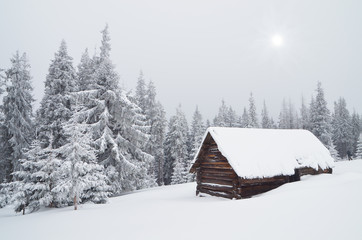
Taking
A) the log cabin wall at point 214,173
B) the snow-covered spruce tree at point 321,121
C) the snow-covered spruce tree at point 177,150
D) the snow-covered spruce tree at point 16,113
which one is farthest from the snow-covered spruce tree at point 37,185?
the snow-covered spruce tree at point 321,121

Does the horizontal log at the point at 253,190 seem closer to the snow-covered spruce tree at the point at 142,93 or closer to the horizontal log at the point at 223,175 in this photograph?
the horizontal log at the point at 223,175

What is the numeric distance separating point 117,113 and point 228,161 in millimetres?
13290

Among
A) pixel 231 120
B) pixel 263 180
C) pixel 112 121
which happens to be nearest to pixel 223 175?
pixel 263 180

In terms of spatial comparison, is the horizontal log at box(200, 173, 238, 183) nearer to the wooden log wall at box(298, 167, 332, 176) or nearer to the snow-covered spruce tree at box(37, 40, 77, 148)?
the wooden log wall at box(298, 167, 332, 176)

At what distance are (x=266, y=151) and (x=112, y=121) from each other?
613 inches

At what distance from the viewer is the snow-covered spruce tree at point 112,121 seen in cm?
2003

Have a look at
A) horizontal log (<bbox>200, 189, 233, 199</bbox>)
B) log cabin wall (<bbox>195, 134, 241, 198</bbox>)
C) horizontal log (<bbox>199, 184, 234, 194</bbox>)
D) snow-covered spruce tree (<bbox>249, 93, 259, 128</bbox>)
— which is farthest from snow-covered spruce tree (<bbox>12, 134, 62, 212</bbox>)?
snow-covered spruce tree (<bbox>249, 93, 259, 128</bbox>)

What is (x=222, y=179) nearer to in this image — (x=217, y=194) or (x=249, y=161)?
(x=217, y=194)

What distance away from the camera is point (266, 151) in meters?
15.4

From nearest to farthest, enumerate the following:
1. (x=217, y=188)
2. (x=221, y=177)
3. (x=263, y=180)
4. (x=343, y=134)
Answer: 1. (x=263, y=180)
2. (x=221, y=177)
3. (x=217, y=188)
4. (x=343, y=134)

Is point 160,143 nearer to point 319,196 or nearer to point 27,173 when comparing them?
point 27,173

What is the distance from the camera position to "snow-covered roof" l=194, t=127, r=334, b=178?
13523mm

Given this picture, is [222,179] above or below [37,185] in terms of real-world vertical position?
above

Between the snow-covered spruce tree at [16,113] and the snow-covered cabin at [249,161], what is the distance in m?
20.6
